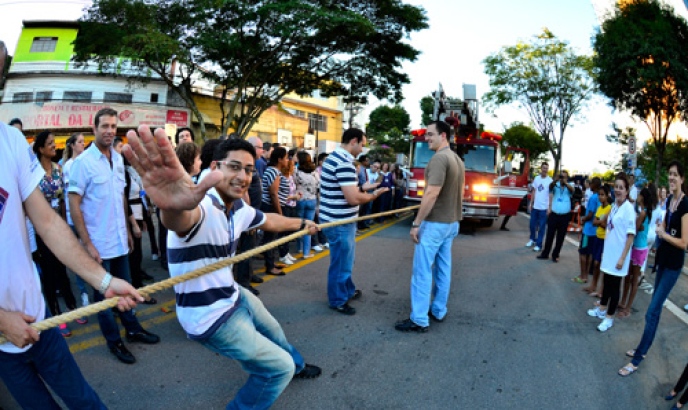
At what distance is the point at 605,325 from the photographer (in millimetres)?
4855

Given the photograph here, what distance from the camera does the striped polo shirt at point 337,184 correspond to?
4.84 metres

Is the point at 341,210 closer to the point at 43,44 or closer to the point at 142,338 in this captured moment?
the point at 142,338

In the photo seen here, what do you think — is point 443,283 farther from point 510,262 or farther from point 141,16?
point 141,16

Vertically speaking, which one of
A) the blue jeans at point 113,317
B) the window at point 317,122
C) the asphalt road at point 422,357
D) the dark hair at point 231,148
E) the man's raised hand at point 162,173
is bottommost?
the asphalt road at point 422,357

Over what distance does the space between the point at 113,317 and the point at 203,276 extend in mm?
1807

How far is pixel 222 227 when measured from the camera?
7.79ft

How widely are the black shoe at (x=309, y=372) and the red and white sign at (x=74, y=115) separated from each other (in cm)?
2373

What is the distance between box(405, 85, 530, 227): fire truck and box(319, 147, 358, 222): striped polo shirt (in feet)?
20.9

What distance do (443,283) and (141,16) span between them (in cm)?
1580

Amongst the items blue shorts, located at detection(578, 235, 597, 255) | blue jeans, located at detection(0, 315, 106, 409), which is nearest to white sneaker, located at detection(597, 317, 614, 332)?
blue shorts, located at detection(578, 235, 597, 255)

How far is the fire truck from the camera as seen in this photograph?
11.3m

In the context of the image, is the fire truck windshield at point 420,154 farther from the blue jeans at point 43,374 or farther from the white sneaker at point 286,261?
the blue jeans at point 43,374

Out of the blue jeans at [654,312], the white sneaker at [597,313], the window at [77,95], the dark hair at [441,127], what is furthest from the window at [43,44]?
the blue jeans at [654,312]

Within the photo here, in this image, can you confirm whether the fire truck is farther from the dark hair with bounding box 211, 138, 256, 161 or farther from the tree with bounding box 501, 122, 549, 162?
the tree with bounding box 501, 122, 549, 162
